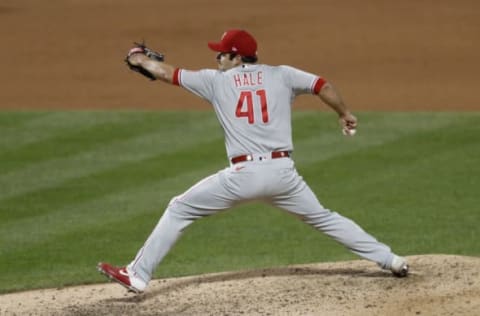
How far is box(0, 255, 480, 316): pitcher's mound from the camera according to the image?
7.64 meters

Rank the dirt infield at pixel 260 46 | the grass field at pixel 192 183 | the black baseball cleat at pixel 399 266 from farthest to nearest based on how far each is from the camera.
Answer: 1. the dirt infield at pixel 260 46
2. the grass field at pixel 192 183
3. the black baseball cleat at pixel 399 266

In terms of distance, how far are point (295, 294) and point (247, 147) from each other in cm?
99

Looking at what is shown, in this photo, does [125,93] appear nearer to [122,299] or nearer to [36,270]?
[36,270]

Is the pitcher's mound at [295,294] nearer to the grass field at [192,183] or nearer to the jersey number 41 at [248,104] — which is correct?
the grass field at [192,183]

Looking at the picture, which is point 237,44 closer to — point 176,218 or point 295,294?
point 176,218

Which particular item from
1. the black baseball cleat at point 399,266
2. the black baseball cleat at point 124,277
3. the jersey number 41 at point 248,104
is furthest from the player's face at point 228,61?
the black baseball cleat at point 399,266

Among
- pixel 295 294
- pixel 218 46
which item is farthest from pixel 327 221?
pixel 218 46

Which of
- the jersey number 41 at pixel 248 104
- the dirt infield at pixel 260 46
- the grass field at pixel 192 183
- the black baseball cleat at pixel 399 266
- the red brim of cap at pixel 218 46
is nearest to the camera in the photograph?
the jersey number 41 at pixel 248 104

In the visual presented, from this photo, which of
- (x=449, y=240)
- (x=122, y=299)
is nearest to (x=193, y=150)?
(x=449, y=240)

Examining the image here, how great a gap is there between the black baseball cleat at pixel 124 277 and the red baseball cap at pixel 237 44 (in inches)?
59.9

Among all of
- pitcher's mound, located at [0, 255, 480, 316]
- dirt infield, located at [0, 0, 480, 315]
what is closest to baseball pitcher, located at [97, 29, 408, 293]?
pitcher's mound, located at [0, 255, 480, 316]

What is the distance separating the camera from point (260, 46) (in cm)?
1767

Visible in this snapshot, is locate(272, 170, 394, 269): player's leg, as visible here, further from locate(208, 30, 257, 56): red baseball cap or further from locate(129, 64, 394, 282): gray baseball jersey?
locate(208, 30, 257, 56): red baseball cap

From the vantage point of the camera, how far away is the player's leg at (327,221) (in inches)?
314
